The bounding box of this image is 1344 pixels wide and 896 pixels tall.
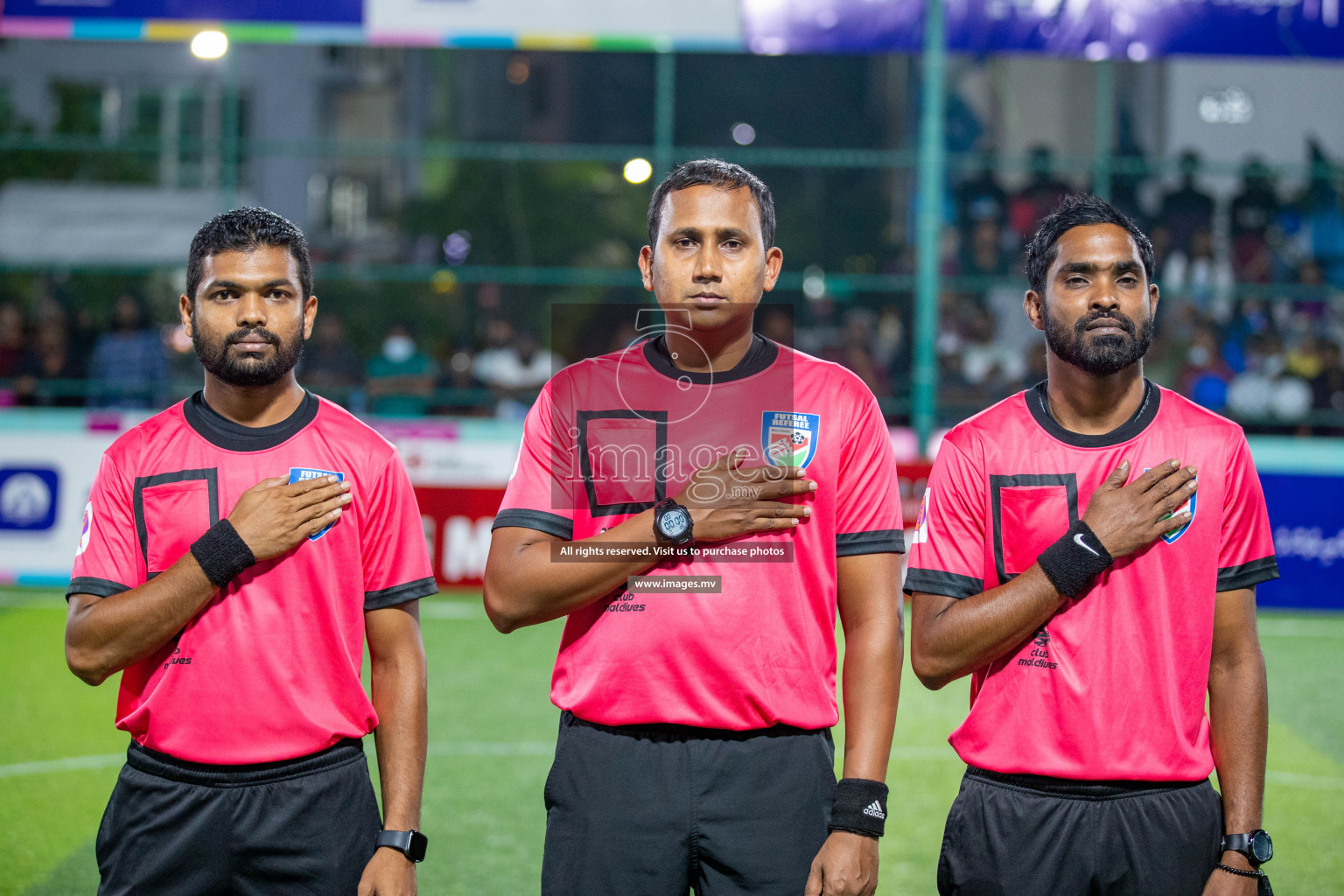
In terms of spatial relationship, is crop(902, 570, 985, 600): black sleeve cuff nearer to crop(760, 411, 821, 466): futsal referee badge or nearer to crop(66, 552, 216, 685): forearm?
crop(760, 411, 821, 466): futsal referee badge

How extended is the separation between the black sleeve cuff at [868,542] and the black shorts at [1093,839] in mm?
598

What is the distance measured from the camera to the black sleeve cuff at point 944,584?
292 centimetres

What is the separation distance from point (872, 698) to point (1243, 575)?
0.93 metres

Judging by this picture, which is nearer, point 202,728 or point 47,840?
point 202,728

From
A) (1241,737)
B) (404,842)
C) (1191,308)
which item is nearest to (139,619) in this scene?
(404,842)

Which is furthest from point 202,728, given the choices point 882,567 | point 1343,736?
point 1343,736

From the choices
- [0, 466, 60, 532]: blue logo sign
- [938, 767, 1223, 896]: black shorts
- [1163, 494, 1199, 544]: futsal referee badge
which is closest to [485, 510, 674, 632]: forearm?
[938, 767, 1223, 896]: black shorts

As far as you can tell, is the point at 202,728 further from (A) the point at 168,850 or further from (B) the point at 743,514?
(B) the point at 743,514

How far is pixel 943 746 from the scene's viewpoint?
6.80 metres

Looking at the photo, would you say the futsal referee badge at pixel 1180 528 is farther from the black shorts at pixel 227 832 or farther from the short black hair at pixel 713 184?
the black shorts at pixel 227 832

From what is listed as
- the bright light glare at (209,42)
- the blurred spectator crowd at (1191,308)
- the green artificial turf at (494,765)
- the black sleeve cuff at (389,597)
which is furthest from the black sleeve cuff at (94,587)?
the blurred spectator crowd at (1191,308)

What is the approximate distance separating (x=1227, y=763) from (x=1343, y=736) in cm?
500

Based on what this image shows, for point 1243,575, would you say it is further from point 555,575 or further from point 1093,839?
point 555,575

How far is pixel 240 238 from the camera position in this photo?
3.01 meters
